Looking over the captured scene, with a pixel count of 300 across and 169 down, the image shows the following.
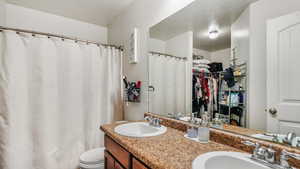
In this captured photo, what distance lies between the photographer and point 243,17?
93 centimetres

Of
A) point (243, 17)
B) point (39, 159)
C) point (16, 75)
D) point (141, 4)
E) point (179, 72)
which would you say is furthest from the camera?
point (141, 4)

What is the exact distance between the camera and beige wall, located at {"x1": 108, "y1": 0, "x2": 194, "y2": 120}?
4.83 ft

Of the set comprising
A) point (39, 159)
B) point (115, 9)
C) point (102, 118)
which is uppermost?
point (115, 9)

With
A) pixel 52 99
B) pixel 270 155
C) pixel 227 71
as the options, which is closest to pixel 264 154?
pixel 270 155

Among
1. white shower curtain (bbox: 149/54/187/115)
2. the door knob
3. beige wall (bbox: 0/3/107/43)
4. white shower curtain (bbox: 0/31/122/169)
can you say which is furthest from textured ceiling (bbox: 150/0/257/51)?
beige wall (bbox: 0/3/107/43)

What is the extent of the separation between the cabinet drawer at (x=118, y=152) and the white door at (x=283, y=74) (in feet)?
2.86

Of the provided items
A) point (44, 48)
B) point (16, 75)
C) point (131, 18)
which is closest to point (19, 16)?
point (44, 48)

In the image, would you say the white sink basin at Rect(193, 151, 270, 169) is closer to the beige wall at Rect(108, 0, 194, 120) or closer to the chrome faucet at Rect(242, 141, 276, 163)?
the chrome faucet at Rect(242, 141, 276, 163)

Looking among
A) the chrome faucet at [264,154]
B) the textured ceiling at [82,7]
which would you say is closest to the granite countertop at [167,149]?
the chrome faucet at [264,154]

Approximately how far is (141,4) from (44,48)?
1233mm

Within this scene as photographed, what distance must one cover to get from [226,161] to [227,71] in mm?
559

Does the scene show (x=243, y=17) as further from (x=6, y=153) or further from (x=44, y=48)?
(x=6, y=153)

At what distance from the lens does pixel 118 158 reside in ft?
3.56

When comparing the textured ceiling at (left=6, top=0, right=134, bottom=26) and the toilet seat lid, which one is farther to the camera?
the textured ceiling at (left=6, top=0, right=134, bottom=26)
